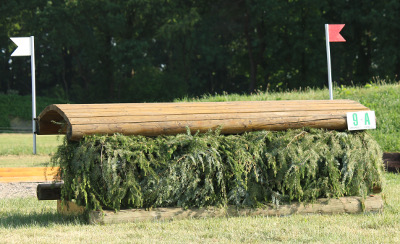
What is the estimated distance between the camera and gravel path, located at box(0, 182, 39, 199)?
693 cm

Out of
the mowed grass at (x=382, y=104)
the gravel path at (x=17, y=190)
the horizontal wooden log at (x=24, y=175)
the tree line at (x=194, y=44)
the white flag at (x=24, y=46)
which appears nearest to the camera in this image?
the gravel path at (x=17, y=190)

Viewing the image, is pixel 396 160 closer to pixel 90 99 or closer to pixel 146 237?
pixel 146 237

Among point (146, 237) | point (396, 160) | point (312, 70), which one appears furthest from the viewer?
point (312, 70)

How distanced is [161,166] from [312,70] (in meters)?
28.8

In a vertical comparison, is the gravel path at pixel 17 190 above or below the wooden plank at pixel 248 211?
above

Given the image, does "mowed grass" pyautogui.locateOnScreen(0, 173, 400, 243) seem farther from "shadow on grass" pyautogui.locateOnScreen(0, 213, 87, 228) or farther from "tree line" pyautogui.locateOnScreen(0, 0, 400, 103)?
"tree line" pyautogui.locateOnScreen(0, 0, 400, 103)

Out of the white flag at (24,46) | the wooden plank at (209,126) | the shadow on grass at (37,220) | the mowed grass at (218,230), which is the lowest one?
the mowed grass at (218,230)

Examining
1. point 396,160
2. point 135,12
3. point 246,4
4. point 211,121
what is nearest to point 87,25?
point 135,12

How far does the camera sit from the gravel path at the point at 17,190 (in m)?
6.93

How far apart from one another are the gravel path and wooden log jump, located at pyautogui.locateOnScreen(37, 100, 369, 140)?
2008mm

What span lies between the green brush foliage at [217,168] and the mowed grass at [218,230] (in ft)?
0.91

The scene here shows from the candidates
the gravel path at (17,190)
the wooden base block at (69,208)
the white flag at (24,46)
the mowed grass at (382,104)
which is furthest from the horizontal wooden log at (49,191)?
the mowed grass at (382,104)

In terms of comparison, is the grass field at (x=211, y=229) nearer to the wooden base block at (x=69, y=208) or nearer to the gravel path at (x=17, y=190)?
the wooden base block at (x=69, y=208)

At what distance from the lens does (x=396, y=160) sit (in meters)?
8.70
